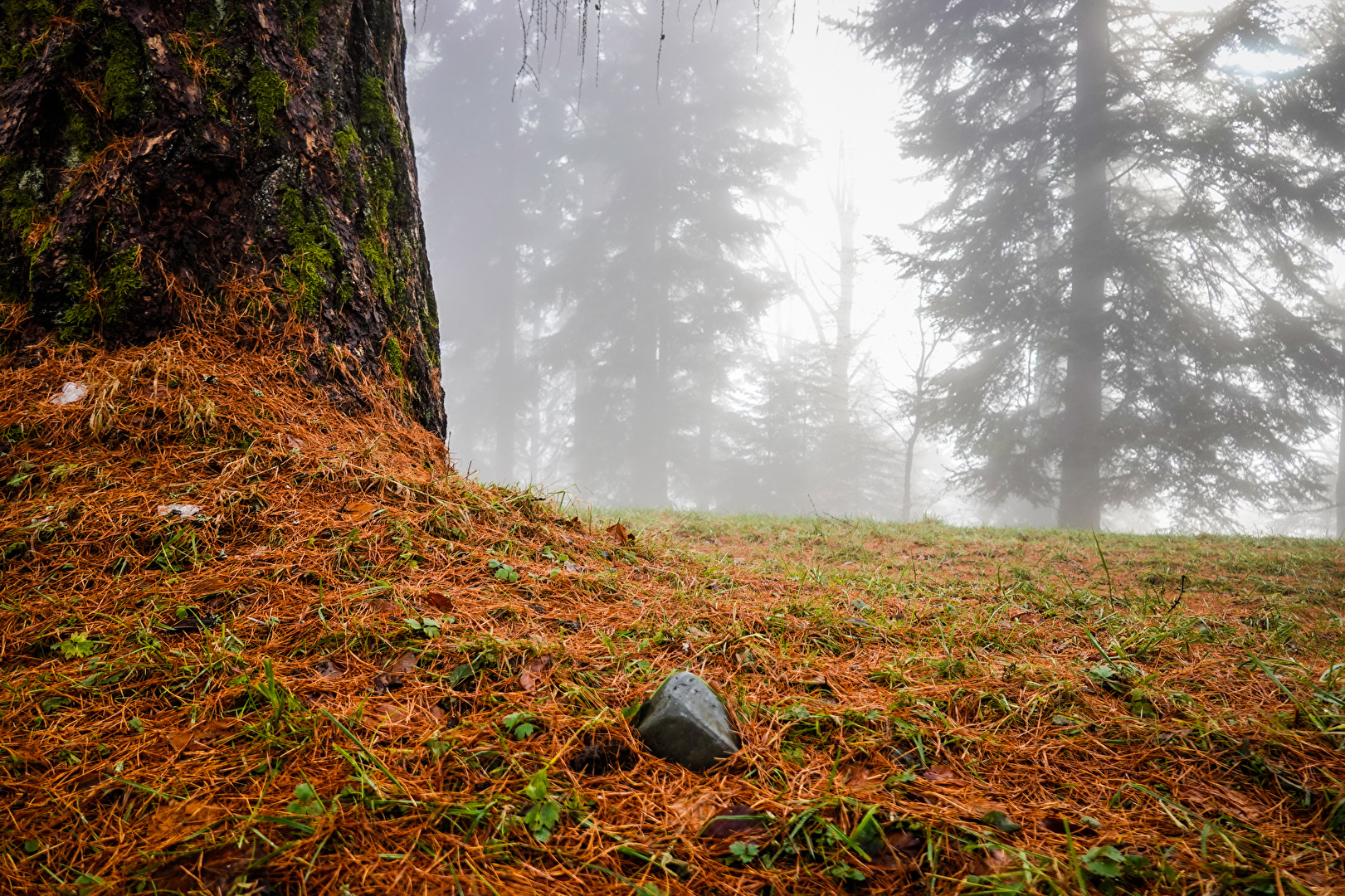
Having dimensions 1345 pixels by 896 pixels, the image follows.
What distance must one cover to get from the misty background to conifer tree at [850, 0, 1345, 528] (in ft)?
0.20

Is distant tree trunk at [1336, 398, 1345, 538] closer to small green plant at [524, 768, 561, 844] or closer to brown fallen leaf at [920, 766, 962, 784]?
brown fallen leaf at [920, 766, 962, 784]

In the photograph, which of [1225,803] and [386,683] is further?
[386,683]

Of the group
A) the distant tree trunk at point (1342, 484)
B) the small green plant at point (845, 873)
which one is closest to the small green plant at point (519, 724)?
the small green plant at point (845, 873)

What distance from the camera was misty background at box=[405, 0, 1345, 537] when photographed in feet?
36.9

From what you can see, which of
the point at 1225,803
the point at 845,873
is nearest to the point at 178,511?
the point at 845,873

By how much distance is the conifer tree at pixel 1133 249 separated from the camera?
1083 cm

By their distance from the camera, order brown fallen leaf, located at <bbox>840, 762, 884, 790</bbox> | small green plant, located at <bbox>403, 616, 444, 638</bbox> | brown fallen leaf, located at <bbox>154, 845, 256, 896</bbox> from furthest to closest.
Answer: small green plant, located at <bbox>403, 616, 444, 638</bbox> < brown fallen leaf, located at <bbox>840, 762, 884, 790</bbox> < brown fallen leaf, located at <bbox>154, 845, 256, 896</bbox>

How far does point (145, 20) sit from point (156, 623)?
2.63 m

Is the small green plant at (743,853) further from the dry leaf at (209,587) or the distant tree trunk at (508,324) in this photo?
the distant tree trunk at (508,324)

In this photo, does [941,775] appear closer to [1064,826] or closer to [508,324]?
[1064,826]

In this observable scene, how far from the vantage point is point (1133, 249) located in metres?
11.5

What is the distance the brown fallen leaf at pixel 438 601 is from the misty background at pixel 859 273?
2273 millimetres

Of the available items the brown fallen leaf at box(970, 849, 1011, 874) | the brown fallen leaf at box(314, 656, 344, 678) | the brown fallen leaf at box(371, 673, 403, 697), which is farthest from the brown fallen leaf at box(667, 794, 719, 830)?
the brown fallen leaf at box(314, 656, 344, 678)

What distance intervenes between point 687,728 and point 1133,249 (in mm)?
14550
